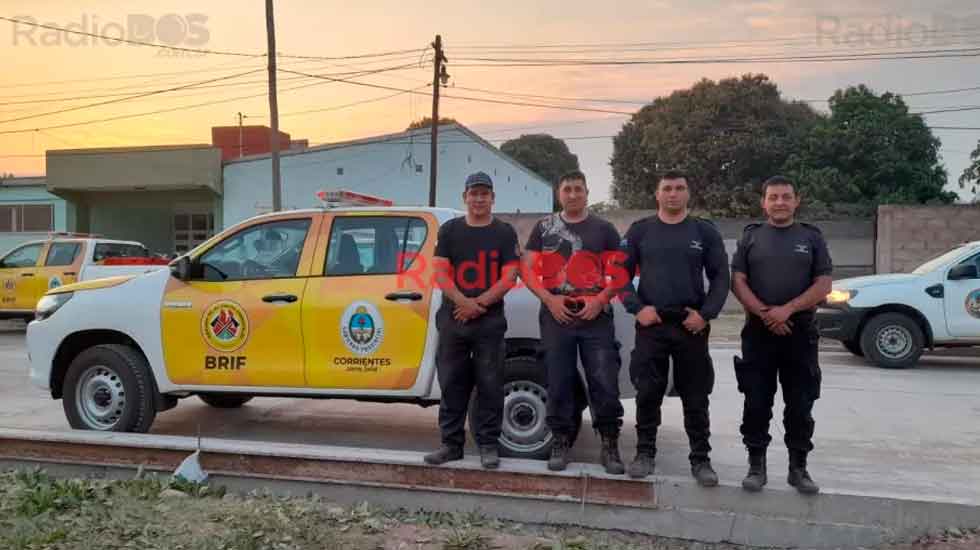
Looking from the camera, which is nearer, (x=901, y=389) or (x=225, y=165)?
(x=901, y=389)

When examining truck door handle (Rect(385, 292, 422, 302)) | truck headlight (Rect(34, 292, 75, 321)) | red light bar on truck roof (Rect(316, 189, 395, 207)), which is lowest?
truck headlight (Rect(34, 292, 75, 321))

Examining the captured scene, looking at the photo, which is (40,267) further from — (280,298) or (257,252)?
(280,298)

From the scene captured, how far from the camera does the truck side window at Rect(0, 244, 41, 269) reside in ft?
45.8

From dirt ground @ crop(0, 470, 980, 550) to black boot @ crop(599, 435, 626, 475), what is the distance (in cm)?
37

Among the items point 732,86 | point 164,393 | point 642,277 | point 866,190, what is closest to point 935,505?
point 642,277

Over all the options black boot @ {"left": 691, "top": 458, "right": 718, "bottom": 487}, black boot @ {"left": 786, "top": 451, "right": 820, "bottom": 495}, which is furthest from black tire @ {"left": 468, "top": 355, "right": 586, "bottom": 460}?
black boot @ {"left": 786, "top": 451, "right": 820, "bottom": 495}

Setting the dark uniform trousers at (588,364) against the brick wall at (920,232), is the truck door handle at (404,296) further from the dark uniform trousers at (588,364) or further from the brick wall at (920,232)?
the brick wall at (920,232)

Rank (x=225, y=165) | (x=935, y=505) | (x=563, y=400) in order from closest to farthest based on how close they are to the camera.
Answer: (x=935, y=505)
(x=563, y=400)
(x=225, y=165)

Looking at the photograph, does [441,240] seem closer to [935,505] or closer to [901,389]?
[935,505]

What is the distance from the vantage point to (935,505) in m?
4.25

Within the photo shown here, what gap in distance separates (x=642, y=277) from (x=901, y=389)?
221 inches

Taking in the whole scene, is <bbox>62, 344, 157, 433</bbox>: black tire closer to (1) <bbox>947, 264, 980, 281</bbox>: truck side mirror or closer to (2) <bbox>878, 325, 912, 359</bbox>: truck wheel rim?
(2) <bbox>878, 325, 912, 359</bbox>: truck wheel rim

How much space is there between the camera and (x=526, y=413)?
16.9 ft

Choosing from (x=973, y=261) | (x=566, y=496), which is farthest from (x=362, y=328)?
(x=973, y=261)
